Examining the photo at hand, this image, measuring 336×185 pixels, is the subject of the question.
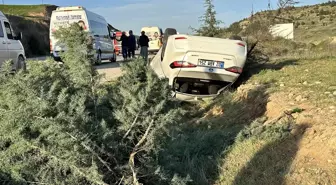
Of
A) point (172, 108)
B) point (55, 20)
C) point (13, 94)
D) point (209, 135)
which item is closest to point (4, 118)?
point (13, 94)

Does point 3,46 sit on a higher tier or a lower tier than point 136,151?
higher

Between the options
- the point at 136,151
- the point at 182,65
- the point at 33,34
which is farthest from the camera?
the point at 33,34

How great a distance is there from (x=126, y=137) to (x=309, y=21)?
36.2 m

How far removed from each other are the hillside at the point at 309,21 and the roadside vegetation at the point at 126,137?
1704cm

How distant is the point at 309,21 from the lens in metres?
37.3

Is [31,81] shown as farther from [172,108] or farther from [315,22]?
[315,22]

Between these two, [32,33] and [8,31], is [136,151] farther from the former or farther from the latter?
[32,33]

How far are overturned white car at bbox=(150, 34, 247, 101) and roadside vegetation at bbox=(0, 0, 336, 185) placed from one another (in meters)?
2.68

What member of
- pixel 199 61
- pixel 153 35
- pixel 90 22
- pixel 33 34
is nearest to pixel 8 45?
pixel 90 22

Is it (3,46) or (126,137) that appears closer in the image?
(126,137)

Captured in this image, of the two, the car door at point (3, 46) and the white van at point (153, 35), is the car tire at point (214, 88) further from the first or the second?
the white van at point (153, 35)

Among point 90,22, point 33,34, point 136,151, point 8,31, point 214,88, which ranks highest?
point 90,22

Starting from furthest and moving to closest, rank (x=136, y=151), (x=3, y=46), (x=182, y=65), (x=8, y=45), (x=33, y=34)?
(x=33, y=34) → (x=8, y=45) → (x=3, y=46) → (x=182, y=65) → (x=136, y=151)

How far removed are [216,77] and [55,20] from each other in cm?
1488
